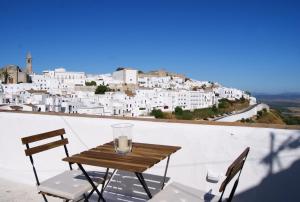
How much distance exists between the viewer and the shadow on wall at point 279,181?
2.35 meters

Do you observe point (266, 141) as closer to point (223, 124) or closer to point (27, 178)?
point (223, 124)

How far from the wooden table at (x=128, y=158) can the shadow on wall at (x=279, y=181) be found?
0.84m

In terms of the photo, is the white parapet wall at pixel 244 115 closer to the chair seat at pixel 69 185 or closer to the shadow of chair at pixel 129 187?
the shadow of chair at pixel 129 187

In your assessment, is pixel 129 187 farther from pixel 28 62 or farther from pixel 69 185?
pixel 28 62

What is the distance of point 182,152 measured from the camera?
2854 millimetres

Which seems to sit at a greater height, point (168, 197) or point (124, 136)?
point (124, 136)

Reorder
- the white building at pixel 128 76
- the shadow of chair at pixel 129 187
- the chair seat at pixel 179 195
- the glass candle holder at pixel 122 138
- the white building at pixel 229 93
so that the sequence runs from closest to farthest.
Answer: the chair seat at pixel 179 195
the glass candle holder at pixel 122 138
the shadow of chair at pixel 129 187
the white building at pixel 229 93
the white building at pixel 128 76

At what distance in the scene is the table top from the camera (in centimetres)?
192

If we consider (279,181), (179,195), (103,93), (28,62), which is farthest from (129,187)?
(28,62)

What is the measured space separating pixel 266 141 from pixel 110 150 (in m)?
1.32

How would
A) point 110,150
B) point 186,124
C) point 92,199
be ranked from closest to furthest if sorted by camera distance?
point 110,150, point 186,124, point 92,199

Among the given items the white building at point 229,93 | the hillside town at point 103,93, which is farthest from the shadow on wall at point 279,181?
the white building at point 229,93

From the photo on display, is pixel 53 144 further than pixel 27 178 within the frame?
No

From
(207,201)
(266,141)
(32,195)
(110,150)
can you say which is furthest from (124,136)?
(32,195)
